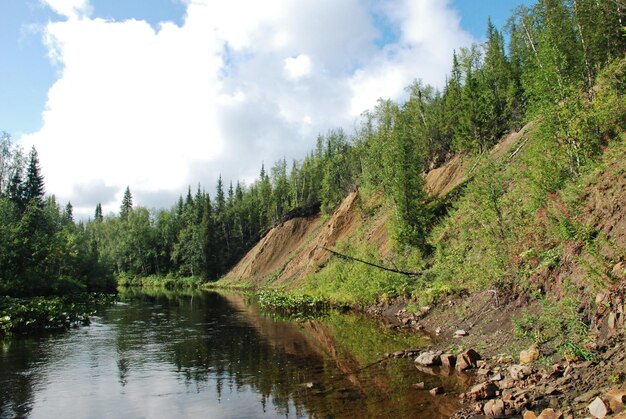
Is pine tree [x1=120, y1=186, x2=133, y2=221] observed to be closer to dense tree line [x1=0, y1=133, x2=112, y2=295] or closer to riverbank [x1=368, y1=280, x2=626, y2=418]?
dense tree line [x1=0, y1=133, x2=112, y2=295]

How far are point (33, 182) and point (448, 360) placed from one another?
7785 centimetres

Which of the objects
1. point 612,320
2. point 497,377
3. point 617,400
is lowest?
point 497,377

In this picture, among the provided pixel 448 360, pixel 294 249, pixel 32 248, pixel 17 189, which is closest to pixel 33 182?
pixel 17 189

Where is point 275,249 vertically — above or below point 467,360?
above

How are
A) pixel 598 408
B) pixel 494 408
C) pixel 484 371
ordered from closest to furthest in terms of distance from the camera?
pixel 598 408 < pixel 494 408 < pixel 484 371

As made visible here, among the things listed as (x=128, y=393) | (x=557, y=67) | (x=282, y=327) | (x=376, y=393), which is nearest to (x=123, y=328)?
(x=282, y=327)

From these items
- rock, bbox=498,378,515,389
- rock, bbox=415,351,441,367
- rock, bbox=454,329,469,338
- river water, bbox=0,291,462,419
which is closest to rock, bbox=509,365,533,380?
rock, bbox=498,378,515,389

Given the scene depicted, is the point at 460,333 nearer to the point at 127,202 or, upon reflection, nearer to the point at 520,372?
the point at 520,372

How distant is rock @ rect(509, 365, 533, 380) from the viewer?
38.3 ft

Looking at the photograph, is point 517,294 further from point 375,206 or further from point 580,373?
point 375,206

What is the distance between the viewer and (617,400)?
793 centimetres

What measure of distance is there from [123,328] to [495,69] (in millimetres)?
61282

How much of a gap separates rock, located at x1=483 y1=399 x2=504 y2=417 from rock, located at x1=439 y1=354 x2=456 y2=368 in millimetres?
4776

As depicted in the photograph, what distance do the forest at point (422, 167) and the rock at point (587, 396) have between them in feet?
30.3
